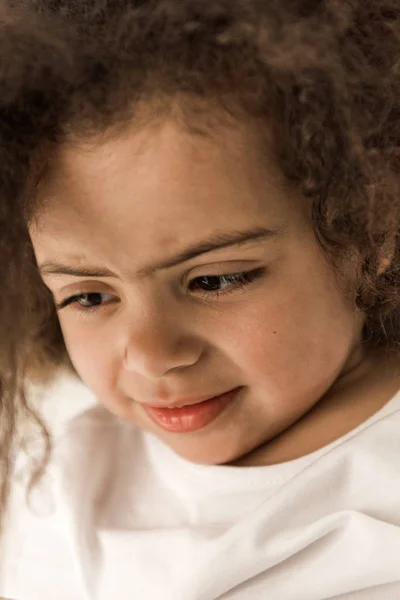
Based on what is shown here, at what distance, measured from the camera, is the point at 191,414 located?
0.81 m

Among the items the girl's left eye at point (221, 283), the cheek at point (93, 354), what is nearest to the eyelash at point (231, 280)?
the girl's left eye at point (221, 283)

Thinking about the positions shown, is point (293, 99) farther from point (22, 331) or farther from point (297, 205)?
point (22, 331)

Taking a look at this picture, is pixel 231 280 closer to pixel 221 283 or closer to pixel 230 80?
pixel 221 283

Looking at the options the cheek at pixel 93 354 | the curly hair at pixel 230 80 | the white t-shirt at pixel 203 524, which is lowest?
the white t-shirt at pixel 203 524

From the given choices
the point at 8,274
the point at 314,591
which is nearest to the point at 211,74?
the point at 8,274

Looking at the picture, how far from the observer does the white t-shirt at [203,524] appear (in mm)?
761

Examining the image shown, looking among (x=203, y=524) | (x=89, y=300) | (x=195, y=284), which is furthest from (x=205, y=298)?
(x=203, y=524)

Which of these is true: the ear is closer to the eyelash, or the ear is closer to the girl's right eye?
the eyelash

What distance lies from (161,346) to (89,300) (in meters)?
0.11

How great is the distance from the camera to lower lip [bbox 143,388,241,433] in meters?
0.80

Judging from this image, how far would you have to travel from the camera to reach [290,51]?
66 centimetres

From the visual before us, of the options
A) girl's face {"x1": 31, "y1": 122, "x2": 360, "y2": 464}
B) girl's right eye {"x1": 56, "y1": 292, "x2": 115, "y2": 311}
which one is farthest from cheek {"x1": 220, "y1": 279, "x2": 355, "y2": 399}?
girl's right eye {"x1": 56, "y1": 292, "x2": 115, "y2": 311}

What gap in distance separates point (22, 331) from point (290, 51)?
0.34 metres

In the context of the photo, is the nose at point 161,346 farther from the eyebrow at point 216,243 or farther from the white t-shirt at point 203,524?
the white t-shirt at point 203,524
